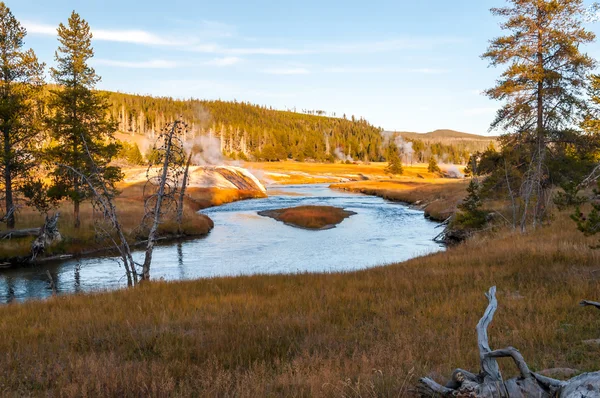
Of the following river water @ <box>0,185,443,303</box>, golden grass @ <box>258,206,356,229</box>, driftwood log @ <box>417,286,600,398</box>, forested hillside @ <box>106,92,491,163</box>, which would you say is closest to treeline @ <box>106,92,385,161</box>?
forested hillside @ <box>106,92,491,163</box>

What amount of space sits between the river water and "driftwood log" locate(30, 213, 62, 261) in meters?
1.60

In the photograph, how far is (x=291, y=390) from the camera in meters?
4.64

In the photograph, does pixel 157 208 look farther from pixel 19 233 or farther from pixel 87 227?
pixel 87 227

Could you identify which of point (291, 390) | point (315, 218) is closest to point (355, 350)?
point (291, 390)

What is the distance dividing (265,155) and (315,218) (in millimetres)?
114959

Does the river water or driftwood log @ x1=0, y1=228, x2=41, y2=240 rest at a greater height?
driftwood log @ x1=0, y1=228, x2=41, y2=240

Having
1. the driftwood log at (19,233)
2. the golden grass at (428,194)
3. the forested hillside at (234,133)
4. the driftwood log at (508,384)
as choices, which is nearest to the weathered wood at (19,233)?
the driftwood log at (19,233)

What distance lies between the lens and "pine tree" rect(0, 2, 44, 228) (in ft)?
77.5

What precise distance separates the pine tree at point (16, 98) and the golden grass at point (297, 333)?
15.8 meters

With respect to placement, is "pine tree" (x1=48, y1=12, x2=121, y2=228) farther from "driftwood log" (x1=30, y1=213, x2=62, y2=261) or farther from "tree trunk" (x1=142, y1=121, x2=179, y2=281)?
"tree trunk" (x1=142, y1=121, x2=179, y2=281)

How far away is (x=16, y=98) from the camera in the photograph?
2389 cm

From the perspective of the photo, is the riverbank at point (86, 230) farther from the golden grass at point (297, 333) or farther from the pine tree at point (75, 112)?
the golden grass at point (297, 333)

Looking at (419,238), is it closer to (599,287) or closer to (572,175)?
(572,175)

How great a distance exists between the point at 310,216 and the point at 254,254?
15.1m
